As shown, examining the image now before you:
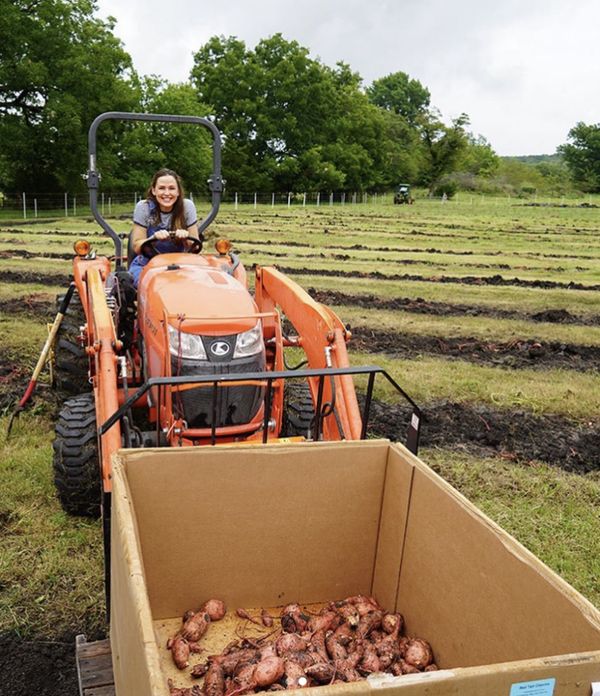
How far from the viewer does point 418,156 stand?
6744 centimetres

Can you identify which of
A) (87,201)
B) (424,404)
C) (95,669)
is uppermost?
(95,669)

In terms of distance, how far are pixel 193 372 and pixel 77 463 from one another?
0.91 m

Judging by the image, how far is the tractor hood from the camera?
368cm

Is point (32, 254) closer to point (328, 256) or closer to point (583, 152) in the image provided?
point (328, 256)

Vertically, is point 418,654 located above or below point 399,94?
below

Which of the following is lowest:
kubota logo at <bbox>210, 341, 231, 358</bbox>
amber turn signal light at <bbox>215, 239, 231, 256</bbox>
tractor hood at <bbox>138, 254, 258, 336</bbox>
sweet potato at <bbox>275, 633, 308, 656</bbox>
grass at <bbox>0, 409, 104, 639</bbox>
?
grass at <bbox>0, 409, 104, 639</bbox>

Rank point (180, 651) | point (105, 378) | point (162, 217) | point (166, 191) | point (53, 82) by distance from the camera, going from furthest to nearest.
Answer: point (53, 82) < point (162, 217) < point (166, 191) < point (105, 378) < point (180, 651)

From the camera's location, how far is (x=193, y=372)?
363 cm

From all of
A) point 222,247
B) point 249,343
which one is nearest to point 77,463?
point 249,343

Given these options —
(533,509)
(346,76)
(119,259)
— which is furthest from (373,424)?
(346,76)

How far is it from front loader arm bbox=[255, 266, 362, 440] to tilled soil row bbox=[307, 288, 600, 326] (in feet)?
21.2

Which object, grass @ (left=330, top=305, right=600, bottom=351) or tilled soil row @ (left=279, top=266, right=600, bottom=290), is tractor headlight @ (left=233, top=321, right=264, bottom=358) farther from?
tilled soil row @ (left=279, top=266, right=600, bottom=290)

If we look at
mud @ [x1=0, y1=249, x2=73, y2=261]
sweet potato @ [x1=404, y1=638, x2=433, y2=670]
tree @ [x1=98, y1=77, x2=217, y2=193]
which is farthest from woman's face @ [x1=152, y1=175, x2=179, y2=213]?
tree @ [x1=98, y1=77, x2=217, y2=193]

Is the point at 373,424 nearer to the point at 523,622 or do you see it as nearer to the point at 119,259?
the point at 119,259
